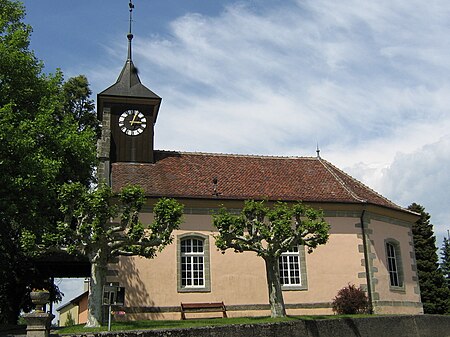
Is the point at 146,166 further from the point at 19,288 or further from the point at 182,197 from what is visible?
the point at 19,288

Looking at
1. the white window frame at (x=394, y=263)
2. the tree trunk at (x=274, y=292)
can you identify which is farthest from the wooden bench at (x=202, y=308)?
the white window frame at (x=394, y=263)

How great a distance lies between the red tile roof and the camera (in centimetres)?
2606

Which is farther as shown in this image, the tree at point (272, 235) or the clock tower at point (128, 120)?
the clock tower at point (128, 120)

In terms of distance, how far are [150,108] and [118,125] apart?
2.00 metres

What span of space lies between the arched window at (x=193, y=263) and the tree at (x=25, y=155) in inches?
223

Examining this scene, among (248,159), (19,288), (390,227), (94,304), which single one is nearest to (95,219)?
(94,304)

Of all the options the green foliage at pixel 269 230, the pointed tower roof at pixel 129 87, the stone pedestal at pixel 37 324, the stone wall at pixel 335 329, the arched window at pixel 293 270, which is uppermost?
the pointed tower roof at pixel 129 87

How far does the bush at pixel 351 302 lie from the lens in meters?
24.9

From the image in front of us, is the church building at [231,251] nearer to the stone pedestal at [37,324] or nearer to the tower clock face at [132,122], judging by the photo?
the tower clock face at [132,122]

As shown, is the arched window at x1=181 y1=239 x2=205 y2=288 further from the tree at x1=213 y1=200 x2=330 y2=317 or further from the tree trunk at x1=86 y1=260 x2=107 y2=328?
the tree trunk at x1=86 y1=260 x2=107 y2=328

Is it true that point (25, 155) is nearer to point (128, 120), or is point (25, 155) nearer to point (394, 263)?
point (128, 120)

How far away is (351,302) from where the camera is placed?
24.9 m

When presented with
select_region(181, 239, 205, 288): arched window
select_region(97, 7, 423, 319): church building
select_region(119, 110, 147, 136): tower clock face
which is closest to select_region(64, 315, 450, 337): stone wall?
select_region(97, 7, 423, 319): church building

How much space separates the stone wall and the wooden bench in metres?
5.93
